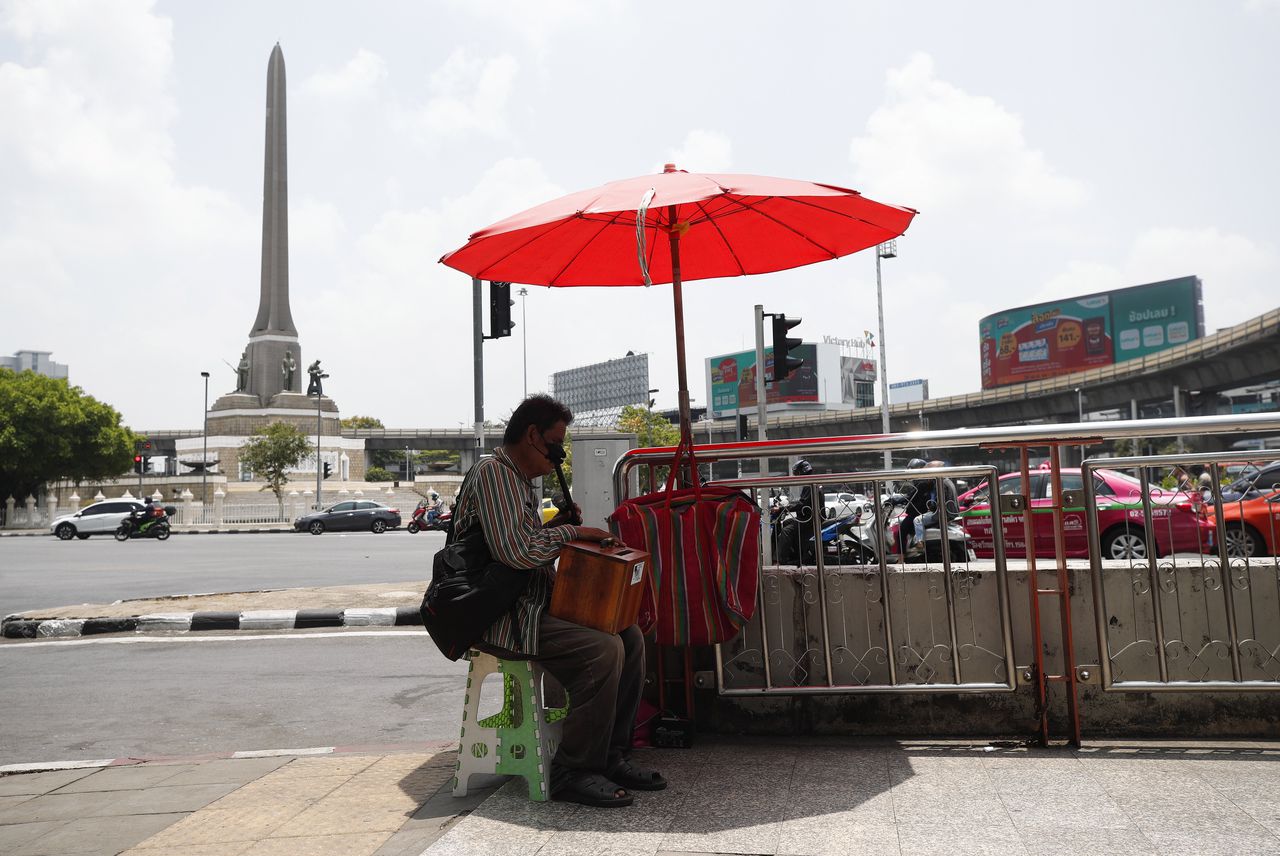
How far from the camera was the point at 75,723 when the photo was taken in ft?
18.4

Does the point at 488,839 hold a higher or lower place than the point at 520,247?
lower

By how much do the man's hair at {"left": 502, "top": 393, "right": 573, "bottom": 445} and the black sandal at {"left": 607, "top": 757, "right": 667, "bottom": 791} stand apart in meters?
1.23

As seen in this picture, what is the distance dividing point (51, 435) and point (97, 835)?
52.2 metres

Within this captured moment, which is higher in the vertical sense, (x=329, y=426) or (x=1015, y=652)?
(x=329, y=426)

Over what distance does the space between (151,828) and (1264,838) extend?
3.47 m

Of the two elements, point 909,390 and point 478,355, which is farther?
point 909,390

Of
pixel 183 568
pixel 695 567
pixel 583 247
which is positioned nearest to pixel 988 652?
pixel 695 567

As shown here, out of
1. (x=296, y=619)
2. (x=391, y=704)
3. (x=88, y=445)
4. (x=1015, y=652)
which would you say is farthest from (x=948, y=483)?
(x=88, y=445)

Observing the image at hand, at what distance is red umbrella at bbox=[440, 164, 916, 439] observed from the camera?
3.80 m

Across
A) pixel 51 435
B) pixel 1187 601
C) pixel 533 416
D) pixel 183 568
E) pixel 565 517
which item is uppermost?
pixel 51 435

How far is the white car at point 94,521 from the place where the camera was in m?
33.1

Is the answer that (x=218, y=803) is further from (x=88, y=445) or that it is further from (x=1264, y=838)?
(x=88, y=445)

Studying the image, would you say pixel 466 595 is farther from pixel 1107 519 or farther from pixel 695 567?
pixel 1107 519

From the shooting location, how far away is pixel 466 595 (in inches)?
137
